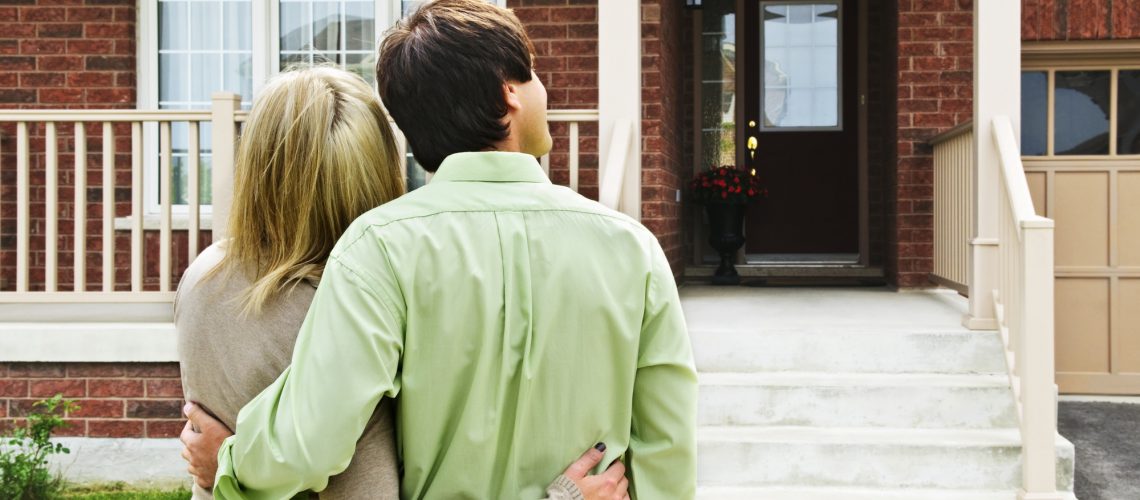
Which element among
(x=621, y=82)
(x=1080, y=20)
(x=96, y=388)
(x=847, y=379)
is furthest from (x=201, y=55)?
(x=1080, y=20)

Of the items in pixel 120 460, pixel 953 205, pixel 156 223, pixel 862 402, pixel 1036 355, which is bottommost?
pixel 120 460

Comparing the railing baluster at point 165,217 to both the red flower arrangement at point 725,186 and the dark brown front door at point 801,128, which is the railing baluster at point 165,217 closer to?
the red flower arrangement at point 725,186

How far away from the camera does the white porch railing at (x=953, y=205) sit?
5102 mm

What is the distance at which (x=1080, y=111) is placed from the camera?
614 centimetres

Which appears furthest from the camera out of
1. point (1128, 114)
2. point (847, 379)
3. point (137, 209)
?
point (1128, 114)

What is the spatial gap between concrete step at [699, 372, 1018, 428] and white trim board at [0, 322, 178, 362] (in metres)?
2.40

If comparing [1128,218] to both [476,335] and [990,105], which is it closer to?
[990,105]

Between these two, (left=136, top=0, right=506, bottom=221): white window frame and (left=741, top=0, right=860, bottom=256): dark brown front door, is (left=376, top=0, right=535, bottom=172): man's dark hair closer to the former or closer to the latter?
(left=136, top=0, right=506, bottom=221): white window frame

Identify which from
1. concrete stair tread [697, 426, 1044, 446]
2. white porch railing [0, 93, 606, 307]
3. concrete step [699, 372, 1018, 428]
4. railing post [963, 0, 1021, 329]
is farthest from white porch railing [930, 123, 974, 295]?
white porch railing [0, 93, 606, 307]

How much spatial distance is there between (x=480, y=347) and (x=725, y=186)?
6.15m

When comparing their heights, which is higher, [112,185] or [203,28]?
[203,28]

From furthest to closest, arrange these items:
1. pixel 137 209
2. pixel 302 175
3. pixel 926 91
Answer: pixel 926 91, pixel 137 209, pixel 302 175

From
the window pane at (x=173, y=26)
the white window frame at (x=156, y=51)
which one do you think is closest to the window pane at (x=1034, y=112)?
the white window frame at (x=156, y=51)

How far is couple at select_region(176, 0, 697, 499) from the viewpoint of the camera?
1.09m
